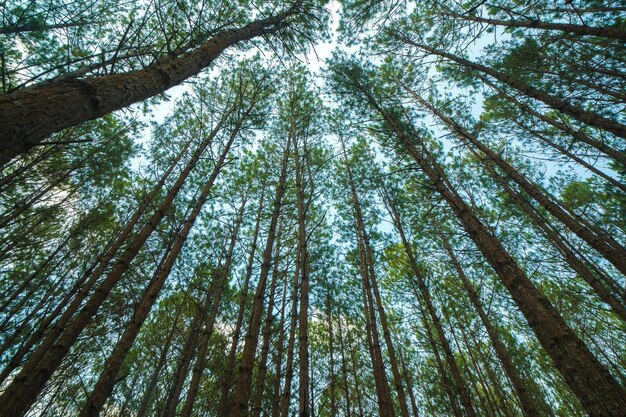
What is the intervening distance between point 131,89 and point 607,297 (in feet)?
34.2

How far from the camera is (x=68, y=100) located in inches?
58.9

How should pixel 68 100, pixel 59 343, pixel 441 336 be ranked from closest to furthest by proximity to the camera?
pixel 68 100
pixel 59 343
pixel 441 336

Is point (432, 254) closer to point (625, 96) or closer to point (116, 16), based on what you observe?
point (625, 96)

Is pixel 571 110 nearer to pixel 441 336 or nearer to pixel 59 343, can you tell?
pixel 441 336

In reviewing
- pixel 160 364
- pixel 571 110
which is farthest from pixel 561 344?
pixel 160 364

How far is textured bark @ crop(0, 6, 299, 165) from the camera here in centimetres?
119

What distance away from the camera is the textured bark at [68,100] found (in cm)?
119

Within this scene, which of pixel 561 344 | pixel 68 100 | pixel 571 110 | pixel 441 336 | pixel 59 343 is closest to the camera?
pixel 68 100

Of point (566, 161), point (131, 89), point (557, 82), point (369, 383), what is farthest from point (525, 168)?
point (131, 89)

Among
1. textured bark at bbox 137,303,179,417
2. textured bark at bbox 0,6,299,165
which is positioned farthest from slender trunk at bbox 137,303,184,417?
textured bark at bbox 0,6,299,165

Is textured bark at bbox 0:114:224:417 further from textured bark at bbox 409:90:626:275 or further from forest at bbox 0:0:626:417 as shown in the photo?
textured bark at bbox 409:90:626:275

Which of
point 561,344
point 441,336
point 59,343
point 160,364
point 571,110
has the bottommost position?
point 561,344

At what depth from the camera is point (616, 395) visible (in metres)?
2.24

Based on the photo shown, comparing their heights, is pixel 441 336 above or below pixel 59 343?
above
